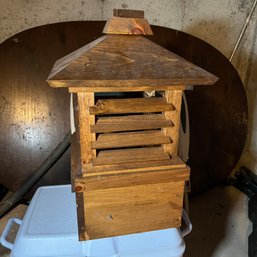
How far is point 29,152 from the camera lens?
1364 mm

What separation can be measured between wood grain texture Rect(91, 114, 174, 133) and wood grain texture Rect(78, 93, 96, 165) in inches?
0.7

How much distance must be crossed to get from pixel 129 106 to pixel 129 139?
98 mm

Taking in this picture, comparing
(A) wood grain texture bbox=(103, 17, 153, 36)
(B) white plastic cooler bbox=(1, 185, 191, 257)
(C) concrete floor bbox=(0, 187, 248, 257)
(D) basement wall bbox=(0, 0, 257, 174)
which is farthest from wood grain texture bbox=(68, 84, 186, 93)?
(D) basement wall bbox=(0, 0, 257, 174)

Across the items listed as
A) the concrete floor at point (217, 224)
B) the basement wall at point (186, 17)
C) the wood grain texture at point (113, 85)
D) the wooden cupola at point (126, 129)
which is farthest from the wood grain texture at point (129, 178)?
the basement wall at point (186, 17)

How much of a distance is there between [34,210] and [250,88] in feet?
5.41

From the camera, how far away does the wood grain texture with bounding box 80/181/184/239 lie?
0.66 m

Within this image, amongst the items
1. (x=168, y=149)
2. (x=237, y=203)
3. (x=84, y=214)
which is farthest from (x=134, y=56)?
(x=237, y=203)

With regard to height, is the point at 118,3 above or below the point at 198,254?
above

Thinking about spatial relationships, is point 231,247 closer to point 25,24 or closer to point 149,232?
point 149,232

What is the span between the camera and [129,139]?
651 millimetres

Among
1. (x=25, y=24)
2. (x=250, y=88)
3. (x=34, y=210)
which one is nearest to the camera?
(x=34, y=210)

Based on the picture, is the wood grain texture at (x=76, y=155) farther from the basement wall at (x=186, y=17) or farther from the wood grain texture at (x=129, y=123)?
the basement wall at (x=186, y=17)

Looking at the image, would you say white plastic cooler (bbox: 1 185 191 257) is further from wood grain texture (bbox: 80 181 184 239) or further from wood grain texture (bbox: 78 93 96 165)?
wood grain texture (bbox: 78 93 96 165)

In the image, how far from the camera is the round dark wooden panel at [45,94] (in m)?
1.31
